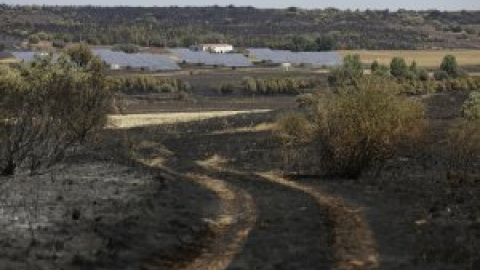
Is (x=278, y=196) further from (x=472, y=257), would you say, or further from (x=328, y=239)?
(x=472, y=257)

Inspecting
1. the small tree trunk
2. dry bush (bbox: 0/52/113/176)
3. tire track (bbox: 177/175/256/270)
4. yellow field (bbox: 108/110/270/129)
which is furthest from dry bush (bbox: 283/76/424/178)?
yellow field (bbox: 108/110/270/129)

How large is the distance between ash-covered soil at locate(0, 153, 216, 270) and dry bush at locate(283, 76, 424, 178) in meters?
10.1

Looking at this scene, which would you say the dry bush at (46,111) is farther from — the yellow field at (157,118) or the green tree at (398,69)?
the green tree at (398,69)

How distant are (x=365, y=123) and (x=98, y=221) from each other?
2106 cm

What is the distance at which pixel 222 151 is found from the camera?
6888cm

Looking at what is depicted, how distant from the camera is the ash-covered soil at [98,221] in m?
19.0

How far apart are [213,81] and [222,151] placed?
9375 cm

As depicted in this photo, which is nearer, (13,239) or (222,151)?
(13,239)

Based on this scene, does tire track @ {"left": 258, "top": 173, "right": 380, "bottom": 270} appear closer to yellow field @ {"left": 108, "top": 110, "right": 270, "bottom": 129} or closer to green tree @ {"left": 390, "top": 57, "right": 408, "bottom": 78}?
yellow field @ {"left": 108, "top": 110, "right": 270, "bottom": 129}

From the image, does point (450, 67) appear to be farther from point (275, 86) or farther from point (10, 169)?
point (10, 169)

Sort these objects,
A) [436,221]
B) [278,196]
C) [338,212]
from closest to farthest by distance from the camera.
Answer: [436,221]
[338,212]
[278,196]

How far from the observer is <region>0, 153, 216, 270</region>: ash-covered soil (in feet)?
62.2

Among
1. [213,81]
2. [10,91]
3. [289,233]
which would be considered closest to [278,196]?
[289,233]

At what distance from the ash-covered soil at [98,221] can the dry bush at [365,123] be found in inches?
397
